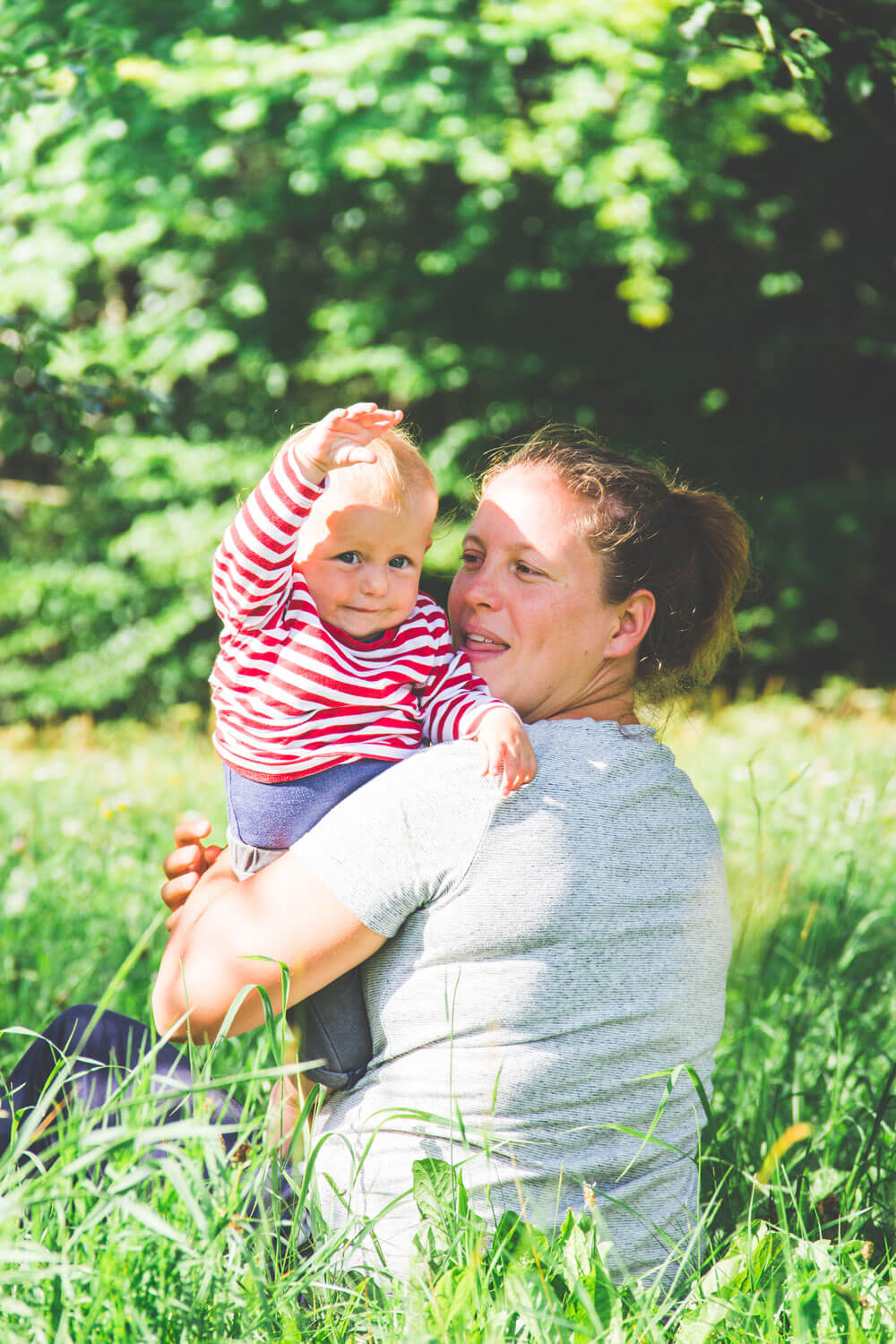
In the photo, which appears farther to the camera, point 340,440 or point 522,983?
point 340,440

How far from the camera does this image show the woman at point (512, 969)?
4.83 ft

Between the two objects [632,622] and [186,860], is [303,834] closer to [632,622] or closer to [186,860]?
[186,860]

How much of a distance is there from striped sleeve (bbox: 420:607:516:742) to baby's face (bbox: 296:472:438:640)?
0.11 metres

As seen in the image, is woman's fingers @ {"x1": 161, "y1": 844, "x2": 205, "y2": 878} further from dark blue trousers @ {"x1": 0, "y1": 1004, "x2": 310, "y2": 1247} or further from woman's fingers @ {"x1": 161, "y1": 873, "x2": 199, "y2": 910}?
dark blue trousers @ {"x1": 0, "y1": 1004, "x2": 310, "y2": 1247}

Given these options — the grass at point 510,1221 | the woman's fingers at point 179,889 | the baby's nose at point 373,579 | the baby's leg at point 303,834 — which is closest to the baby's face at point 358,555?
the baby's nose at point 373,579

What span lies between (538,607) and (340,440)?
437 millimetres

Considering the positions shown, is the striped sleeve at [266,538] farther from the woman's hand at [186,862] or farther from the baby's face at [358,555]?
the woman's hand at [186,862]

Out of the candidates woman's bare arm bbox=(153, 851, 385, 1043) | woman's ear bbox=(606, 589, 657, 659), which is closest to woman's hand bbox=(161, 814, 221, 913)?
woman's bare arm bbox=(153, 851, 385, 1043)

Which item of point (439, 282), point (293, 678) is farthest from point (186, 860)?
point (439, 282)

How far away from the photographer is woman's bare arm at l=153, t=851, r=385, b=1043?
1476mm

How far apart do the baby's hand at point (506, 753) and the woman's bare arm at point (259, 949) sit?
26cm

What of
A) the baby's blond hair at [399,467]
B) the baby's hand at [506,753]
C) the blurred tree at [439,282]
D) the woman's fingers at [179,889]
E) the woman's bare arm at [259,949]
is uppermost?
the baby's blond hair at [399,467]

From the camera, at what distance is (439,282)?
28.1ft

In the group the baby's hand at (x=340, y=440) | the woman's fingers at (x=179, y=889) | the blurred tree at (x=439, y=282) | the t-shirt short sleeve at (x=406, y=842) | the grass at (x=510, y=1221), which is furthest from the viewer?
the blurred tree at (x=439, y=282)
